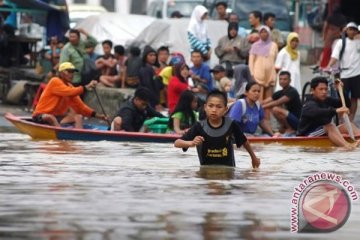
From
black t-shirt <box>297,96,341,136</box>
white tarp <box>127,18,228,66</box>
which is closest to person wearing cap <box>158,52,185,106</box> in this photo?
white tarp <box>127,18,228,66</box>

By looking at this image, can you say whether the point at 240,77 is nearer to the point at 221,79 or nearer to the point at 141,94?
the point at 221,79

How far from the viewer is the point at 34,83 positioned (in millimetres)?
28078

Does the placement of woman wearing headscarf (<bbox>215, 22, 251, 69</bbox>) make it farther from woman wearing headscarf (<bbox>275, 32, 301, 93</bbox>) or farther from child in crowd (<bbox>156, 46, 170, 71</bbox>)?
woman wearing headscarf (<bbox>275, 32, 301, 93</bbox>)

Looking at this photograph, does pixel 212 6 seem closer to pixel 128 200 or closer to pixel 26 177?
pixel 26 177

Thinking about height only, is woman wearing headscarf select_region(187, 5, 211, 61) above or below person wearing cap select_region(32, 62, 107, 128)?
above

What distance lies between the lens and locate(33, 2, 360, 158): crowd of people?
18.9 metres

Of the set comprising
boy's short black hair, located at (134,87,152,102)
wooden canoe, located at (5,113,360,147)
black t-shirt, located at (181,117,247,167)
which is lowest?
wooden canoe, located at (5,113,360,147)

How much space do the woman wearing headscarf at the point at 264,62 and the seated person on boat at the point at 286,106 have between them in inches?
78.9

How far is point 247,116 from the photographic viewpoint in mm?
18875

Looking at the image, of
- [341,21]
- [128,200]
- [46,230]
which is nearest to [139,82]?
[341,21]

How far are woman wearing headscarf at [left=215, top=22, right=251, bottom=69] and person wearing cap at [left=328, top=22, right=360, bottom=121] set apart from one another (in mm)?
2645

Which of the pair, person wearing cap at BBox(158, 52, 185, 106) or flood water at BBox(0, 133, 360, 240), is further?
person wearing cap at BBox(158, 52, 185, 106)

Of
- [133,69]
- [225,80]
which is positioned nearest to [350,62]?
[225,80]

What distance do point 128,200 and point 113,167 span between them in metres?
3.54
